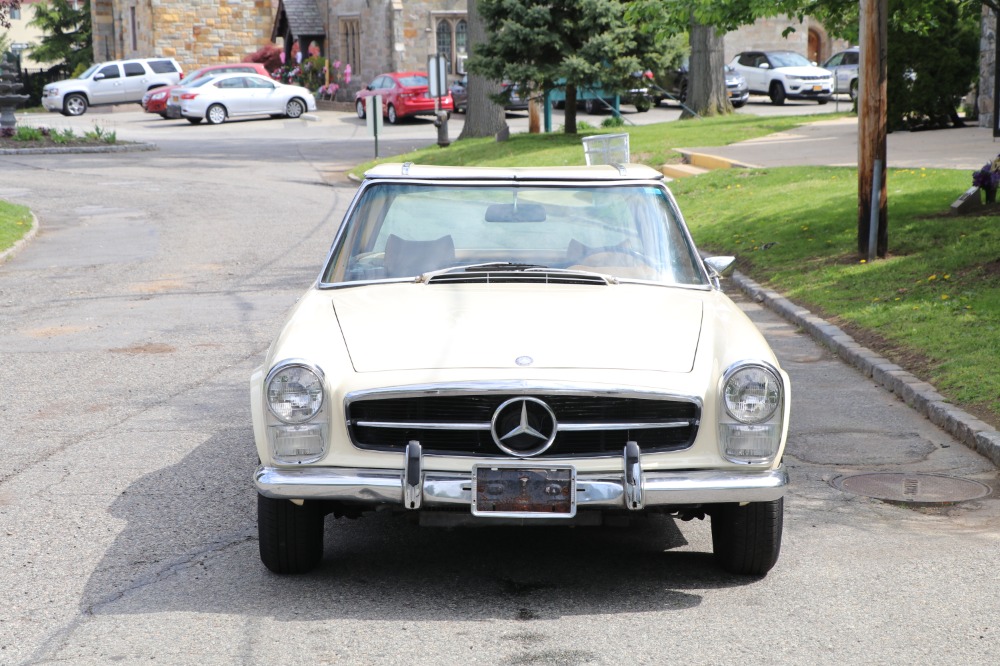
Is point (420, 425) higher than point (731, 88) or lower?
lower

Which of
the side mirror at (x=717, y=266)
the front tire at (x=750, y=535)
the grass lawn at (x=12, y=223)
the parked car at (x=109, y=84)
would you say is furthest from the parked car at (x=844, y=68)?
the front tire at (x=750, y=535)

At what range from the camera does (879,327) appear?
33.7 ft

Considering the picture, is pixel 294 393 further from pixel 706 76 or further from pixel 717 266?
pixel 706 76

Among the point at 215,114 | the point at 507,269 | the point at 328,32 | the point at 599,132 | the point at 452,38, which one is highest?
the point at 328,32

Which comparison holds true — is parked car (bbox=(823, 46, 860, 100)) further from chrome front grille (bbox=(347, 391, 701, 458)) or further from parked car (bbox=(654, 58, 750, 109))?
chrome front grille (bbox=(347, 391, 701, 458))

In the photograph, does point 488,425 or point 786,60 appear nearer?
point 488,425

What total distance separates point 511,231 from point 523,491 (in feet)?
5.90

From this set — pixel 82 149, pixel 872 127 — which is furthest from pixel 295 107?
pixel 872 127

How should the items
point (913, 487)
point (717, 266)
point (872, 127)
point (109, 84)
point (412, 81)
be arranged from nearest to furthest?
1. point (717, 266)
2. point (913, 487)
3. point (872, 127)
4. point (412, 81)
5. point (109, 84)

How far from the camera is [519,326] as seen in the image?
5.07 meters

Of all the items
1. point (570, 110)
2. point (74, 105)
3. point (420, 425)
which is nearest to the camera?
point (420, 425)

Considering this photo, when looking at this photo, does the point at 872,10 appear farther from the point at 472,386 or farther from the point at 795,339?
the point at 472,386

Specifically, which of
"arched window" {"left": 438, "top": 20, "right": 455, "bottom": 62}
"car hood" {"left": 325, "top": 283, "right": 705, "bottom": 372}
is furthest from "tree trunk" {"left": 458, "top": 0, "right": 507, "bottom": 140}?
"car hood" {"left": 325, "top": 283, "right": 705, "bottom": 372}

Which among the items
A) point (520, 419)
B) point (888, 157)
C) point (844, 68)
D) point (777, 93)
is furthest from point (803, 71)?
point (520, 419)
